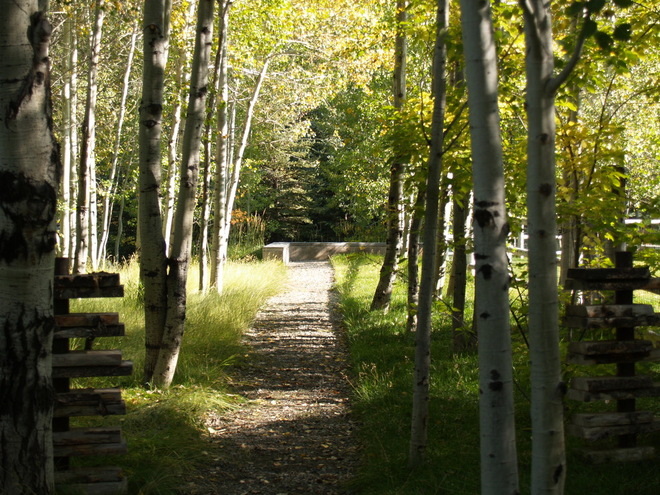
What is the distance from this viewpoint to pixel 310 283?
18.2 m

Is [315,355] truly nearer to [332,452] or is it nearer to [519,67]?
[332,452]

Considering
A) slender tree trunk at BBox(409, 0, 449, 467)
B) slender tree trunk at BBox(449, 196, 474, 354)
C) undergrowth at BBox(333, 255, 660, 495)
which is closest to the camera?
undergrowth at BBox(333, 255, 660, 495)

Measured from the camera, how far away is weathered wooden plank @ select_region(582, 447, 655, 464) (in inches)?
177

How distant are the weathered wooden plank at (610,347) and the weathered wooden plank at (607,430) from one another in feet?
1.64

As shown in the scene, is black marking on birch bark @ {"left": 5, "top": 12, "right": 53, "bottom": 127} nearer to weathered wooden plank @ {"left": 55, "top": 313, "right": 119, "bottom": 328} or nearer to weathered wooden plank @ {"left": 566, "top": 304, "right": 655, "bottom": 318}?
weathered wooden plank @ {"left": 55, "top": 313, "right": 119, "bottom": 328}

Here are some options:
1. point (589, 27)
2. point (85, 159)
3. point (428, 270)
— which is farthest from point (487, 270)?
point (85, 159)

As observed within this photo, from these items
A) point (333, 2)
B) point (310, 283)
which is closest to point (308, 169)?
point (310, 283)

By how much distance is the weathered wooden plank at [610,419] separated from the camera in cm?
455

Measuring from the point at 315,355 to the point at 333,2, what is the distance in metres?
9.29

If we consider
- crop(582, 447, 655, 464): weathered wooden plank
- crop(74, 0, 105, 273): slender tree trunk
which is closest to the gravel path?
crop(582, 447, 655, 464): weathered wooden plank

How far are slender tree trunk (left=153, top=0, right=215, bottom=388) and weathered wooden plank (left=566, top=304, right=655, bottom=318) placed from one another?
12.4ft

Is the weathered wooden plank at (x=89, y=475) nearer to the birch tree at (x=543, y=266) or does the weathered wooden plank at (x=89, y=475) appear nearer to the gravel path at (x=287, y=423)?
the gravel path at (x=287, y=423)

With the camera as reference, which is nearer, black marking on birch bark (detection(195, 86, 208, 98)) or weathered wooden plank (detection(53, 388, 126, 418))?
weathered wooden plank (detection(53, 388, 126, 418))

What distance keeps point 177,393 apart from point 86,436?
2317mm
